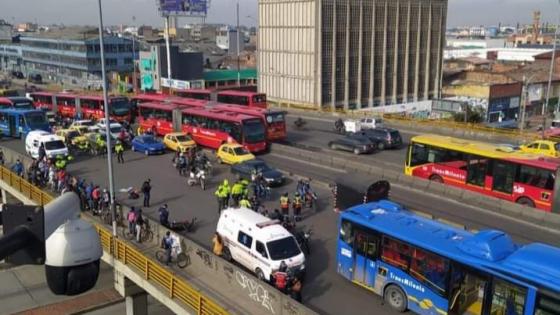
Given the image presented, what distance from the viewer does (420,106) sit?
75.9 m

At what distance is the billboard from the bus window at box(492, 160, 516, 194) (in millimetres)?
56254

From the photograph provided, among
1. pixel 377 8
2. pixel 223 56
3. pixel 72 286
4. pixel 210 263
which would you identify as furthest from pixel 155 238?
pixel 223 56

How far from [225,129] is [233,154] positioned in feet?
14.8

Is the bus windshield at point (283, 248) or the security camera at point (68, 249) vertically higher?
the security camera at point (68, 249)

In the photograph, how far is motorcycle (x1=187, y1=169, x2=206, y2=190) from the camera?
2841 centimetres

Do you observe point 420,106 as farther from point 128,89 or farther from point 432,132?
point 128,89

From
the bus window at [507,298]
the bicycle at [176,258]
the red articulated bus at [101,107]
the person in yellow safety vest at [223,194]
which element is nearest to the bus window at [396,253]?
the bus window at [507,298]

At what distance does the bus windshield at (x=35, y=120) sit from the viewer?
42.7m

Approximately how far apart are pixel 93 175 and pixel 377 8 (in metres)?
51.7

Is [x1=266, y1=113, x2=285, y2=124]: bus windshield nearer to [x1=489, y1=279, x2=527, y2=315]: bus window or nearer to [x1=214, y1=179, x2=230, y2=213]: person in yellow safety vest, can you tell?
[x1=214, y1=179, x2=230, y2=213]: person in yellow safety vest

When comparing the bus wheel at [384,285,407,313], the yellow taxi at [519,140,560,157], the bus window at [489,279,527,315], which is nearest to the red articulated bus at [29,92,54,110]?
the yellow taxi at [519,140,560,157]

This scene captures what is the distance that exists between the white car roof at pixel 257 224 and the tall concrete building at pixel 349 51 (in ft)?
169

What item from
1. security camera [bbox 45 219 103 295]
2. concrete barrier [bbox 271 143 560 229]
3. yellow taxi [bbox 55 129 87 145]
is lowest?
concrete barrier [bbox 271 143 560 229]

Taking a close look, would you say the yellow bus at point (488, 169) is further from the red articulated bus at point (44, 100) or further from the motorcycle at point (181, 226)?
the red articulated bus at point (44, 100)
